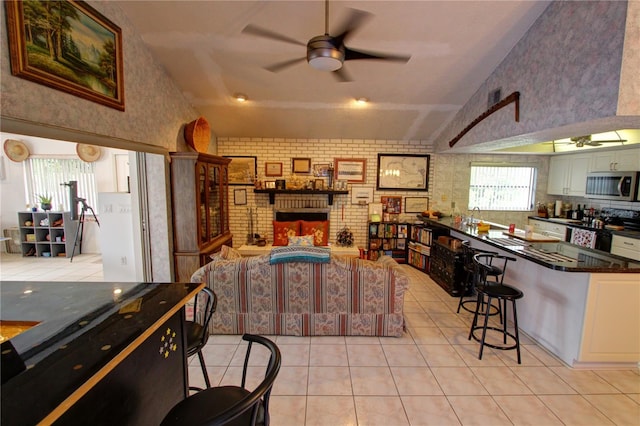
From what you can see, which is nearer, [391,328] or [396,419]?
[396,419]

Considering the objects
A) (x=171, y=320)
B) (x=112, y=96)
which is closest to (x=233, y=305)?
(x=171, y=320)

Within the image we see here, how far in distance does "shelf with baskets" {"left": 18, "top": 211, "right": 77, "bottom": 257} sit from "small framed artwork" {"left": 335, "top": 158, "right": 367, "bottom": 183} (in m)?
5.66

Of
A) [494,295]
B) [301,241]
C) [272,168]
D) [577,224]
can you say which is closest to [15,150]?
[272,168]

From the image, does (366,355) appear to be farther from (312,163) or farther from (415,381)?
(312,163)

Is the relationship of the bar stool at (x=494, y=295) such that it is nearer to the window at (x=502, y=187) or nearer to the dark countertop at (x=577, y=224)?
the dark countertop at (x=577, y=224)

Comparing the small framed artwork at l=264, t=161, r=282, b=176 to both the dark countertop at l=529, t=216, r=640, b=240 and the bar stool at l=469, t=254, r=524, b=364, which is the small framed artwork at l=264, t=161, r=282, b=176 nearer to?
the bar stool at l=469, t=254, r=524, b=364

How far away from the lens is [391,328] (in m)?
3.06

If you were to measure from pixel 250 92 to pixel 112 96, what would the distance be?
1.84 meters

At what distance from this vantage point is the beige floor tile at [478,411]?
2.02m

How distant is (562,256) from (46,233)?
28.7 feet

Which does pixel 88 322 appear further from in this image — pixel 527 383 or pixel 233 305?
pixel 527 383

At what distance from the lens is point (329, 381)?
240cm

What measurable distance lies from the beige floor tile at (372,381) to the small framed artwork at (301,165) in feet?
13.0

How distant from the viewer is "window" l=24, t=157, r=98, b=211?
6172mm
